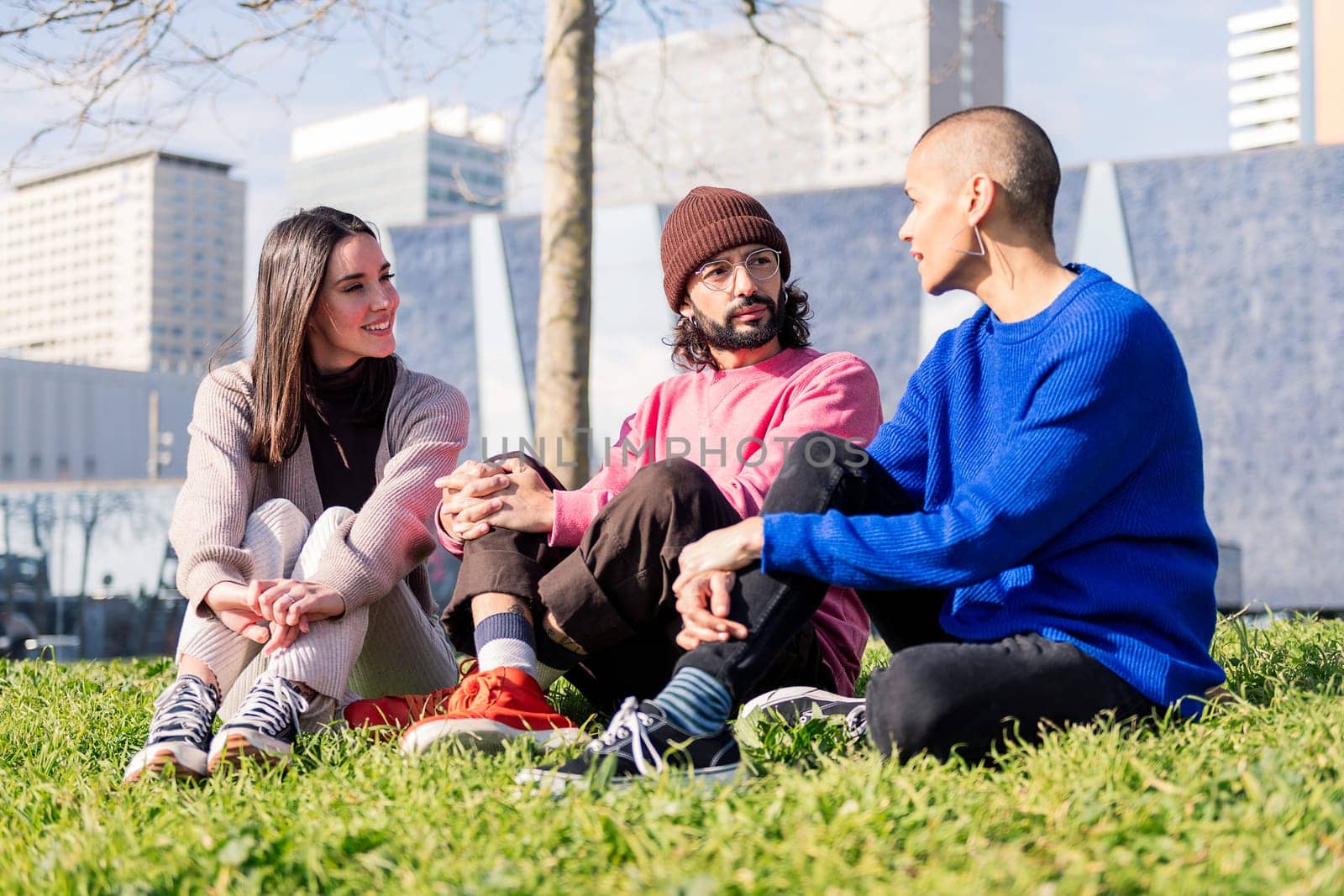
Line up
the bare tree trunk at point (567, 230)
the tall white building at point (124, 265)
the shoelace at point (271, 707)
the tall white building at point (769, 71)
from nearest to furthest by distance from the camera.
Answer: the shoelace at point (271, 707)
the bare tree trunk at point (567, 230)
the tall white building at point (769, 71)
the tall white building at point (124, 265)

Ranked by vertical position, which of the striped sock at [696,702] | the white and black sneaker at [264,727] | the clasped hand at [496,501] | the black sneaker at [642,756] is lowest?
the white and black sneaker at [264,727]

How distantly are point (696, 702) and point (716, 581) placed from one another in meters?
0.24

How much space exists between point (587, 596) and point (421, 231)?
14460mm

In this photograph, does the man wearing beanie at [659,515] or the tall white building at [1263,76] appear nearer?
the man wearing beanie at [659,515]

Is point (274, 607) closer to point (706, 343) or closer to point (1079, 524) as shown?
point (706, 343)

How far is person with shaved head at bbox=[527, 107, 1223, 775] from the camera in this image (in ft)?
7.34

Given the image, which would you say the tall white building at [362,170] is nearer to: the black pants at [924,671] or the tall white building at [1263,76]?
the tall white building at [1263,76]

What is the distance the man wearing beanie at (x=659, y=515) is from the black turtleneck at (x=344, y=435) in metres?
0.47

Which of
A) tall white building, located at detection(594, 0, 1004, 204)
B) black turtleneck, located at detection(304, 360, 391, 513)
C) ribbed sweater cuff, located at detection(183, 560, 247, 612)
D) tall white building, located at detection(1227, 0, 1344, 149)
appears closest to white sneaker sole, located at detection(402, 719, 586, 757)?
ribbed sweater cuff, located at detection(183, 560, 247, 612)

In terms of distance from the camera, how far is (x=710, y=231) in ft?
11.6

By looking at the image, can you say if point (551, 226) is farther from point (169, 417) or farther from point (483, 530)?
point (169, 417)

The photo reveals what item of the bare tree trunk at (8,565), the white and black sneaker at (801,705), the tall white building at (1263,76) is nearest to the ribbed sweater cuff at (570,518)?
the white and black sneaker at (801,705)

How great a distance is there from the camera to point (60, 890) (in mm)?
1761

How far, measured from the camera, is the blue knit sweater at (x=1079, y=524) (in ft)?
7.38
